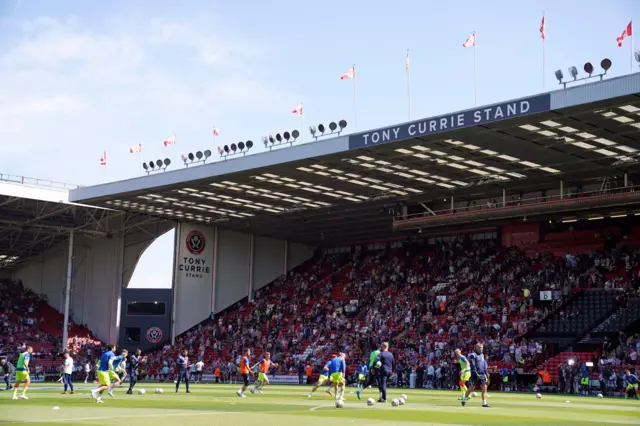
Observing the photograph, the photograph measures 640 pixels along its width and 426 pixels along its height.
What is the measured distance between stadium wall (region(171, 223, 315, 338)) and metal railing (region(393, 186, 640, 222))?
15759mm

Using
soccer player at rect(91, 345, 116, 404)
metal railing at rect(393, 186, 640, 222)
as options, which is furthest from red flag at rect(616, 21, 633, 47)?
soccer player at rect(91, 345, 116, 404)

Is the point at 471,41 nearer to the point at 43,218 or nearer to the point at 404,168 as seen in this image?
the point at 404,168

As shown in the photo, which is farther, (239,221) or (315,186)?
(239,221)

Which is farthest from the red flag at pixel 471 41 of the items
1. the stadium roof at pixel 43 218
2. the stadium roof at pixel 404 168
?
the stadium roof at pixel 43 218

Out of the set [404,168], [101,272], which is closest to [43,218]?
[101,272]

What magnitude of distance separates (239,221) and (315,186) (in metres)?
12.6

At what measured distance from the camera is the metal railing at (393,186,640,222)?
43.0 meters

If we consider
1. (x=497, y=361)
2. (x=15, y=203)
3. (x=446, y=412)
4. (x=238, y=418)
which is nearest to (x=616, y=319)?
(x=497, y=361)

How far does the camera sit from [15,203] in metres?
Result: 56.1

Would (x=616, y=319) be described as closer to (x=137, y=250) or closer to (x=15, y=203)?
(x=137, y=250)

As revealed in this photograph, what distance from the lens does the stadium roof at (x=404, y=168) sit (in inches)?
1350

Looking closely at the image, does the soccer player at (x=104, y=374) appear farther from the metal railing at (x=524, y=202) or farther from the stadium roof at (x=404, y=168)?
the metal railing at (x=524, y=202)

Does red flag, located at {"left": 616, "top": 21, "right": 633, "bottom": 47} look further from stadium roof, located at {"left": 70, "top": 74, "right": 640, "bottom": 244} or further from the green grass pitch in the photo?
the green grass pitch

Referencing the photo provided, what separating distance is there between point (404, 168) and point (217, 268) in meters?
22.7
